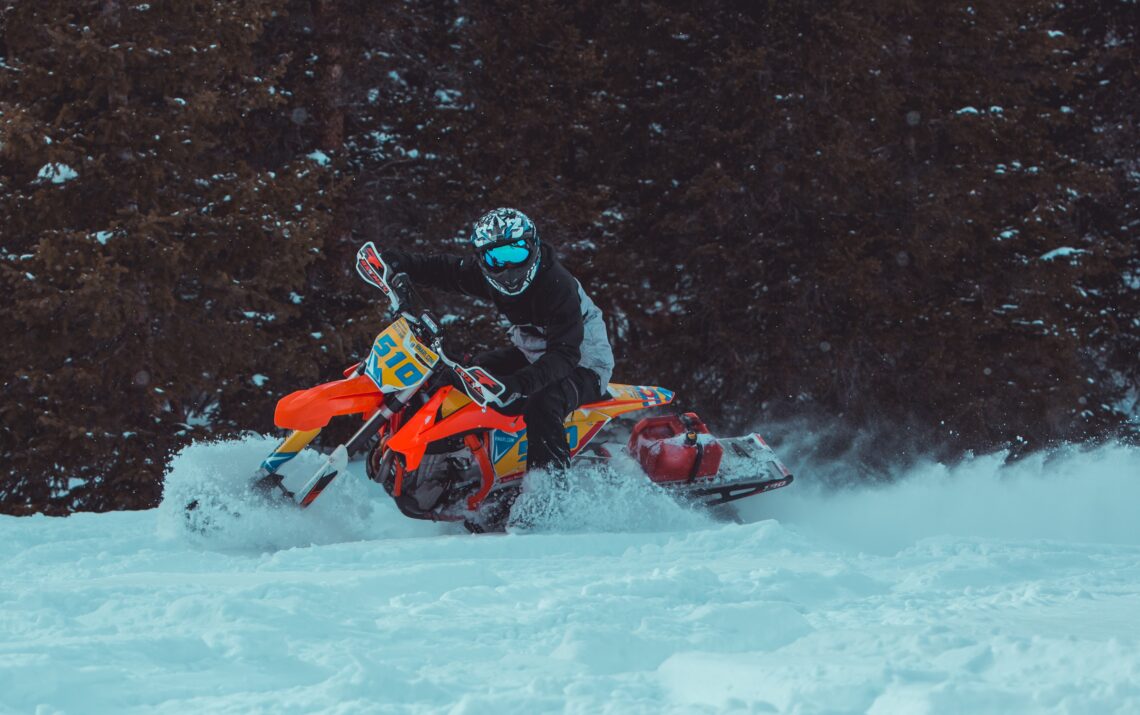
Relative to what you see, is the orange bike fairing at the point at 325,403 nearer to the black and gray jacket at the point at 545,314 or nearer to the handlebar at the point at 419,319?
the handlebar at the point at 419,319

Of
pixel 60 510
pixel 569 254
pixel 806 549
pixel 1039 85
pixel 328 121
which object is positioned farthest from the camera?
pixel 1039 85

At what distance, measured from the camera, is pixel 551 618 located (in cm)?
378

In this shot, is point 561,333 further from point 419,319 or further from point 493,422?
point 419,319

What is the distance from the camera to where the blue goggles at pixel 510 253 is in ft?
19.9

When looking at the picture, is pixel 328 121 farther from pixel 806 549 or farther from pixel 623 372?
pixel 806 549

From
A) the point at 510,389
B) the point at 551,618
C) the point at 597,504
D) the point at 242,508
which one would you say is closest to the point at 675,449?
the point at 597,504

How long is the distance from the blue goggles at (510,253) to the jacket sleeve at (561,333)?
0.88 ft

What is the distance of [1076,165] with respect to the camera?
1520 cm

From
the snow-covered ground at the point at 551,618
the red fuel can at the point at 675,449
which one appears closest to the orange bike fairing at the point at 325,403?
the snow-covered ground at the point at 551,618

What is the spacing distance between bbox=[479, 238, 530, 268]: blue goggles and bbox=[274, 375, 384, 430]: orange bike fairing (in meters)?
0.93

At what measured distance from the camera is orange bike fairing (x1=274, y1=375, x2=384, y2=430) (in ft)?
18.6

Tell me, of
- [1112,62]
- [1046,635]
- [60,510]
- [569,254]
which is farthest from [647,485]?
[1112,62]

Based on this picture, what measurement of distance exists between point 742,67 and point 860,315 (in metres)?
3.36

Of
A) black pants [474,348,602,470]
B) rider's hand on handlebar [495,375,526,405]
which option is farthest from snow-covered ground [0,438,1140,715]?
rider's hand on handlebar [495,375,526,405]
